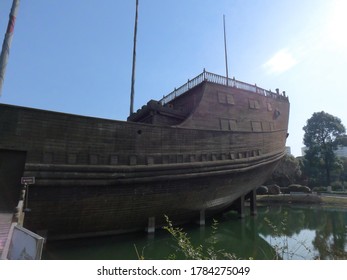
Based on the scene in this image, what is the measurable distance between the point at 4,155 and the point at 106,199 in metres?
3.53

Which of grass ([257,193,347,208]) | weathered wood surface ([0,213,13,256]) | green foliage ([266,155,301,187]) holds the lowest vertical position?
grass ([257,193,347,208])

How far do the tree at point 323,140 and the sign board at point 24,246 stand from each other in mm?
37236

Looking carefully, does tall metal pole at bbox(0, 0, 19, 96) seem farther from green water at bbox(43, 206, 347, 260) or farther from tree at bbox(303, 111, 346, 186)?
tree at bbox(303, 111, 346, 186)

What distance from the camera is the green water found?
25.6 ft

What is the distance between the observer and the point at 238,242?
11.1 metres

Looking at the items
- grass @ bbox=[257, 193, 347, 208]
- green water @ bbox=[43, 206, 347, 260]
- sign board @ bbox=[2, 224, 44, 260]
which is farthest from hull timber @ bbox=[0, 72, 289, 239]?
grass @ bbox=[257, 193, 347, 208]

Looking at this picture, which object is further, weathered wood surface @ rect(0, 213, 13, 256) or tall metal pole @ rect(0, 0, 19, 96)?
tall metal pole @ rect(0, 0, 19, 96)

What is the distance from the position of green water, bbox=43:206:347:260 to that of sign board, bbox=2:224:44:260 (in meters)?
2.18

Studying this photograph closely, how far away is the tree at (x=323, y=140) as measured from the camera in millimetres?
34312

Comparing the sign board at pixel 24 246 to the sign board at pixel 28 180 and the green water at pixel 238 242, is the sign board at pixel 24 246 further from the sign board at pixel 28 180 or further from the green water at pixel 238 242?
the sign board at pixel 28 180

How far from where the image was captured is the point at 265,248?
10.3m

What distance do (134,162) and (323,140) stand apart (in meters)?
35.2
